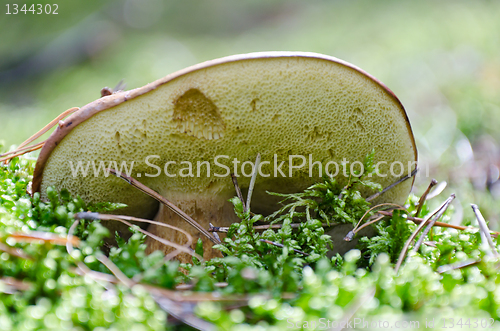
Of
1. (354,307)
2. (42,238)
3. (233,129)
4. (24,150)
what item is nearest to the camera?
(354,307)

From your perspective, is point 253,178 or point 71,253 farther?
point 253,178

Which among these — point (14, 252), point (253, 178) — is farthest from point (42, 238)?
point (253, 178)

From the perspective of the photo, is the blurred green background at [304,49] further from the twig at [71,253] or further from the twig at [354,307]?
the twig at [71,253]

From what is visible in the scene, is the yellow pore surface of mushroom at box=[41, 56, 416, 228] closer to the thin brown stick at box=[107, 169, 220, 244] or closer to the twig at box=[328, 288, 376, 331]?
the thin brown stick at box=[107, 169, 220, 244]

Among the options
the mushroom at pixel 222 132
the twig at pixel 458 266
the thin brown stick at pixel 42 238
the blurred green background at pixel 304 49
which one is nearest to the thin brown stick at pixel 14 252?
the thin brown stick at pixel 42 238

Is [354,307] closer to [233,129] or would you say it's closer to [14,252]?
[233,129]

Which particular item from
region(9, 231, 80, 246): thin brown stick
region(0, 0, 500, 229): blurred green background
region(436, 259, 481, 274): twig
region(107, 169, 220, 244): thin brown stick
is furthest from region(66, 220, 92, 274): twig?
region(0, 0, 500, 229): blurred green background
